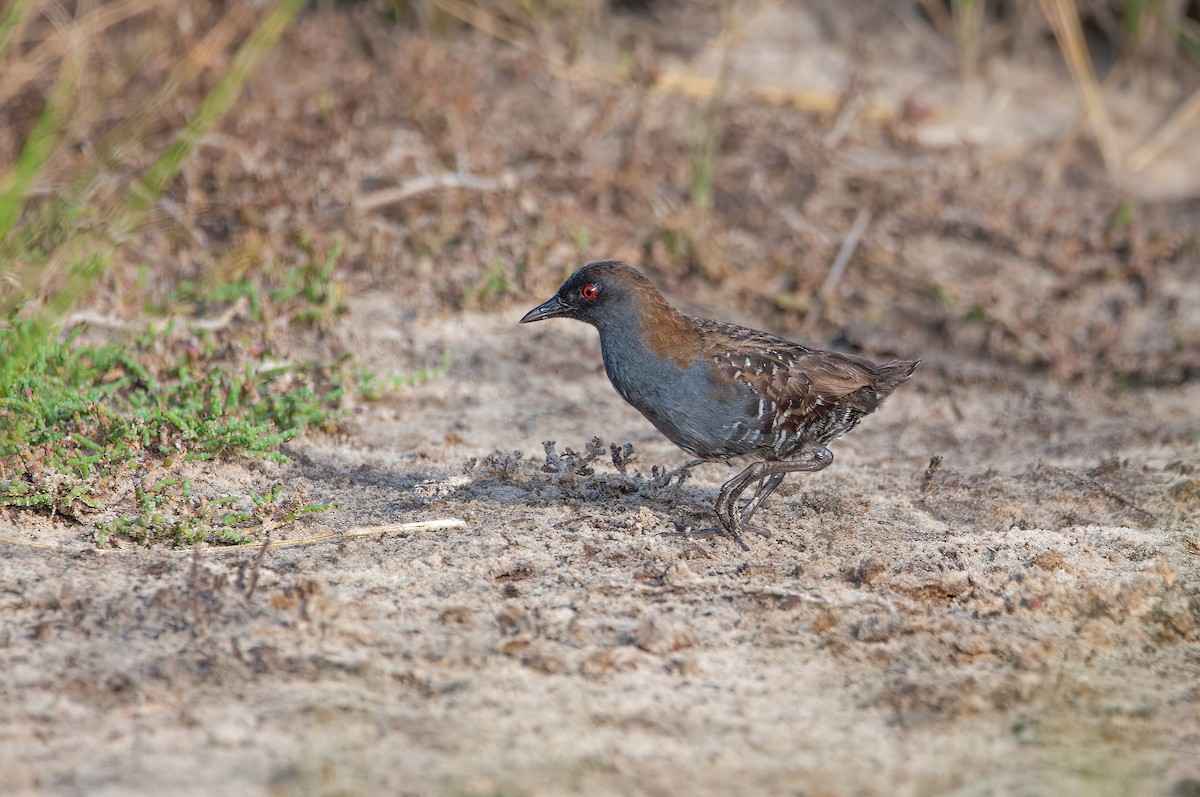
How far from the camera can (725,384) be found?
4.10 metres

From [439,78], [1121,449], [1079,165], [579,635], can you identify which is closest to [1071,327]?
[1121,449]

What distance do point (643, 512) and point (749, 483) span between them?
38 cm

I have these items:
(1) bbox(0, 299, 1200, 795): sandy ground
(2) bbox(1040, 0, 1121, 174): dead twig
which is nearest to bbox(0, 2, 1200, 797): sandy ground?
(1) bbox(0, 299, 1200, 795): sandy ground

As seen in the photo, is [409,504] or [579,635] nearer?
[579,635]

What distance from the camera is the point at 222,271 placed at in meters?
5.75

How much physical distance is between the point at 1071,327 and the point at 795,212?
1653 millimetres

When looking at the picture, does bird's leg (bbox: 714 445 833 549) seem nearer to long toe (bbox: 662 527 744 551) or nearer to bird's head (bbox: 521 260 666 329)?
long toe (bbox: 662 527 744 551)

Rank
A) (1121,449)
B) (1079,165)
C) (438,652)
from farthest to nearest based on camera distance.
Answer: (1079,165) → (1121,449) → (438,652)

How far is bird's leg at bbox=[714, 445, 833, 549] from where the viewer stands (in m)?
4.03

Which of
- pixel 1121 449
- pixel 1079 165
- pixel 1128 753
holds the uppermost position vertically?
pixel 1079 165

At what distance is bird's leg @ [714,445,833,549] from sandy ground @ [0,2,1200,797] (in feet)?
0.27

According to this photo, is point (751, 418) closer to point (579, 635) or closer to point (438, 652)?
point (579, 635)

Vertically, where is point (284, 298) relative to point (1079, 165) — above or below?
below

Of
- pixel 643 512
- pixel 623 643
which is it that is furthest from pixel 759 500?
pixel 623 643
